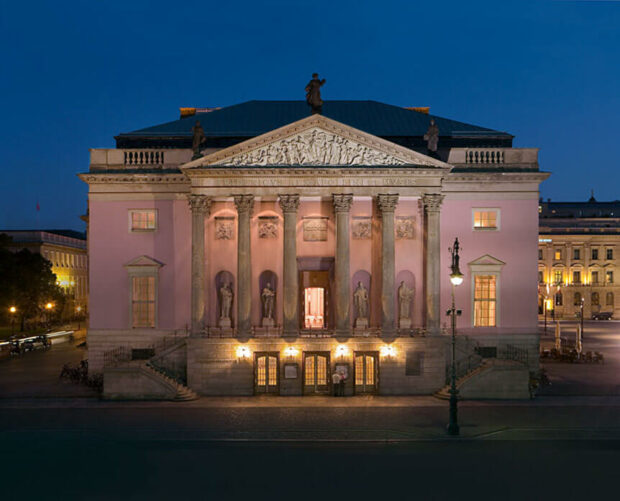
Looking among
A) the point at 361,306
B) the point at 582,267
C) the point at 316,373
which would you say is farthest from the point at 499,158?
the point at 582,267

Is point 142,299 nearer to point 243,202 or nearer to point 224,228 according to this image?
point 224,228

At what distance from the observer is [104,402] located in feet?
109

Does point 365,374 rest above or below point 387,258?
below

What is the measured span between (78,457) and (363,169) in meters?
21.7

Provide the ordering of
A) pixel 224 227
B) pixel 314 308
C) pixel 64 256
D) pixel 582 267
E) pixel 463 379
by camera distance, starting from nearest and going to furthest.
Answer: pixel 463 379, pixel 224 227, pixel 314 308, pixel 582 267, pixel 64 256

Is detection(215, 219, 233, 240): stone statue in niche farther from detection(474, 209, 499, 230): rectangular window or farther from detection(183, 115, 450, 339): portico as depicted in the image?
detection(474, 209, 499, 230): rectangular window

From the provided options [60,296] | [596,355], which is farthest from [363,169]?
[60,296]

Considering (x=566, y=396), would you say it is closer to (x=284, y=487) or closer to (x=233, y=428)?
(x=233, y=428)

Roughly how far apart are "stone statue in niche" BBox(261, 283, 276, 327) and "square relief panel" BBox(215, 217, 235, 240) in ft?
14.8

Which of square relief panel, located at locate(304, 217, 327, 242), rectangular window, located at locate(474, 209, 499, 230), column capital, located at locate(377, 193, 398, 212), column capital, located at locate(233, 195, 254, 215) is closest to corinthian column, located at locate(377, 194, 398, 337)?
column capital, located at locate(377, 193, 398, 212)

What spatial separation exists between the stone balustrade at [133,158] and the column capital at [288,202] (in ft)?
25.0

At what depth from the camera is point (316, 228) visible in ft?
131

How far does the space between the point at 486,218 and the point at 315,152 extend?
12.5 m

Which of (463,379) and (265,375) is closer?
(463,379)
